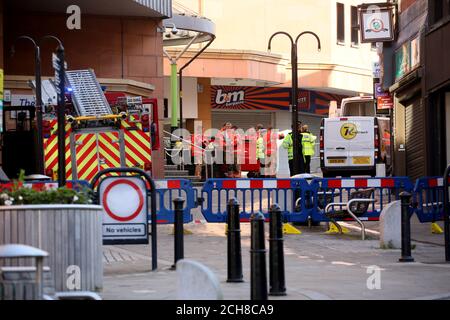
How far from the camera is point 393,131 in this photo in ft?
122

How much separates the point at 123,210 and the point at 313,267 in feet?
7.89

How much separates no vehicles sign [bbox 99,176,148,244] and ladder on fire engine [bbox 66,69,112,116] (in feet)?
34.1

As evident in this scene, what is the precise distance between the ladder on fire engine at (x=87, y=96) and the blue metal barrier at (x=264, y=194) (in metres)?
4.49

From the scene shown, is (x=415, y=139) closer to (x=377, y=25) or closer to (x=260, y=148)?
(x=377, y=25)

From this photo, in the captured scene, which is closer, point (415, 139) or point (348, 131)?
→ point (415, 139)

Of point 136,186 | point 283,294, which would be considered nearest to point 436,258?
point 136,186

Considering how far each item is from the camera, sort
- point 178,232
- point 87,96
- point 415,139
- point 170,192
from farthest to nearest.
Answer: point 415,139 < point 87,96 < point 170,192 < point 178,232

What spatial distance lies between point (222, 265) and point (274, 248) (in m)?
4.20

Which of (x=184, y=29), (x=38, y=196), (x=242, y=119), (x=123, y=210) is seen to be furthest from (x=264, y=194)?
(x=242, y=119)

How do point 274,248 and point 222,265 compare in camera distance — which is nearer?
point 274,248

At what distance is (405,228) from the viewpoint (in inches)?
610

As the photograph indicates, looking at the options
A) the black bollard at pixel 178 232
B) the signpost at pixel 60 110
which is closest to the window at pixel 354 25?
the signpost at pixel 60 110
